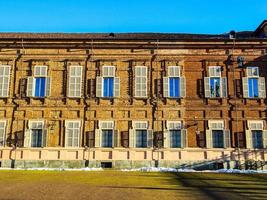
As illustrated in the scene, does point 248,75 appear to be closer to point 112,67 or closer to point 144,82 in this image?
point 144,82

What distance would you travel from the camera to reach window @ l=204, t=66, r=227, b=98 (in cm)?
2792

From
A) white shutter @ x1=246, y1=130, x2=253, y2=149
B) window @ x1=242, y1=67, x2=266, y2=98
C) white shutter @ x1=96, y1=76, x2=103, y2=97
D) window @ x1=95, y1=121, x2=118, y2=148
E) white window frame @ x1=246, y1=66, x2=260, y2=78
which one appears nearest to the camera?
white shutter @ x1=246, y1=130, x2=253, y2=149

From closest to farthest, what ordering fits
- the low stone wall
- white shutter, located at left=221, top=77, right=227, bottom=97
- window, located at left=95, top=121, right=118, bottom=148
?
the low stone wall → window, located at left=95, top=121, right=118, bottom=148 → white shutter, located at left=221, top=77, right=227, bottom=97

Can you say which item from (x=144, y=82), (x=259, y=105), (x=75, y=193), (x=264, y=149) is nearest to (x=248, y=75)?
(x=259, y=105)

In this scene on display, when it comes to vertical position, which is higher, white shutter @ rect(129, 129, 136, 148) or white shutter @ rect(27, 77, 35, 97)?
white shutter @ rect(27, 77, 35, 97)

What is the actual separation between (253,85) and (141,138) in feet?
29.3

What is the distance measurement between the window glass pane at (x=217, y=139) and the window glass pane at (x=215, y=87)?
105 inches

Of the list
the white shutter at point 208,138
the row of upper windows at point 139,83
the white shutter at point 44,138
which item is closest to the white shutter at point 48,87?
the row of upper windows at point 139,83

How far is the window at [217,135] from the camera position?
88.8 ft

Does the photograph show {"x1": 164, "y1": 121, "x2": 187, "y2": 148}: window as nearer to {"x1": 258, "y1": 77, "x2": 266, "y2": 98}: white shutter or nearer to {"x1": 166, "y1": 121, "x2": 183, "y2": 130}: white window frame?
{"x1": 166, "y1": 121, "x2": 183, "y2": 130}: white window frame

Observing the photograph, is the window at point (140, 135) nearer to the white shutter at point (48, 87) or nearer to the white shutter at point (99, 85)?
the white shutter at point (99, 85)

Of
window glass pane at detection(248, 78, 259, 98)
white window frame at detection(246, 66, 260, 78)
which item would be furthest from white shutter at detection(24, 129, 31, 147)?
white window frame at detection(246, 66, 260, 78)

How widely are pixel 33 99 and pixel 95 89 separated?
14.7 ft

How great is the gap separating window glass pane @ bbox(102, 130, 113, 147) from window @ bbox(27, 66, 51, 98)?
16.3 feet
